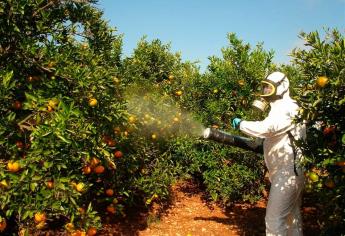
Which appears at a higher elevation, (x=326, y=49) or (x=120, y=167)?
(x=326, y=49)

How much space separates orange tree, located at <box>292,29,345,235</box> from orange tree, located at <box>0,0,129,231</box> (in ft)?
6.68

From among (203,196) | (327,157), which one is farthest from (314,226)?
(327,157)

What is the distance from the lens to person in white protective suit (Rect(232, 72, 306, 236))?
4.56 metres

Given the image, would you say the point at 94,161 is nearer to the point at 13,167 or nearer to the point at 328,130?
the point at 13,167

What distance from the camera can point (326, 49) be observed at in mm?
3242

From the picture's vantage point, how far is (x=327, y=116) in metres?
3.30

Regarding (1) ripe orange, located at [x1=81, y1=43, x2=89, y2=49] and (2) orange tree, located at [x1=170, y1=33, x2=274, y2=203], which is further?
(2) orange tree, located at [x1=170, y1=33, x2=274, y2=203]

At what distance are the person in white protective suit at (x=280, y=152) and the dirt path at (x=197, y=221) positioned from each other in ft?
6.70

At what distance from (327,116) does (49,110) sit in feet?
8.33

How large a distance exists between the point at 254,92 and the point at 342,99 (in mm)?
4179

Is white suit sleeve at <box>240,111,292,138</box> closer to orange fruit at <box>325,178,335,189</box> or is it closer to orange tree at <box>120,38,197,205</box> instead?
orange fruit at <box>325,178,335,189</box>

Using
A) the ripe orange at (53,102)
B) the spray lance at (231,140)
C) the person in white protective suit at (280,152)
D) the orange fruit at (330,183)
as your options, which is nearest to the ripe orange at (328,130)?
the orange fruit at (330,183)

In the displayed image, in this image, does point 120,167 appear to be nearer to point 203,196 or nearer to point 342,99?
point 203,196

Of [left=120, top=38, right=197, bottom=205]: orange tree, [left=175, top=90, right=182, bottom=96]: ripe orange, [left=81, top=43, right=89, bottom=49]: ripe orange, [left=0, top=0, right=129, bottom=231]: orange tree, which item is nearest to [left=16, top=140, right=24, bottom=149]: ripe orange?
[left=0, top=0, right=129, bottom=231]: orange tree
